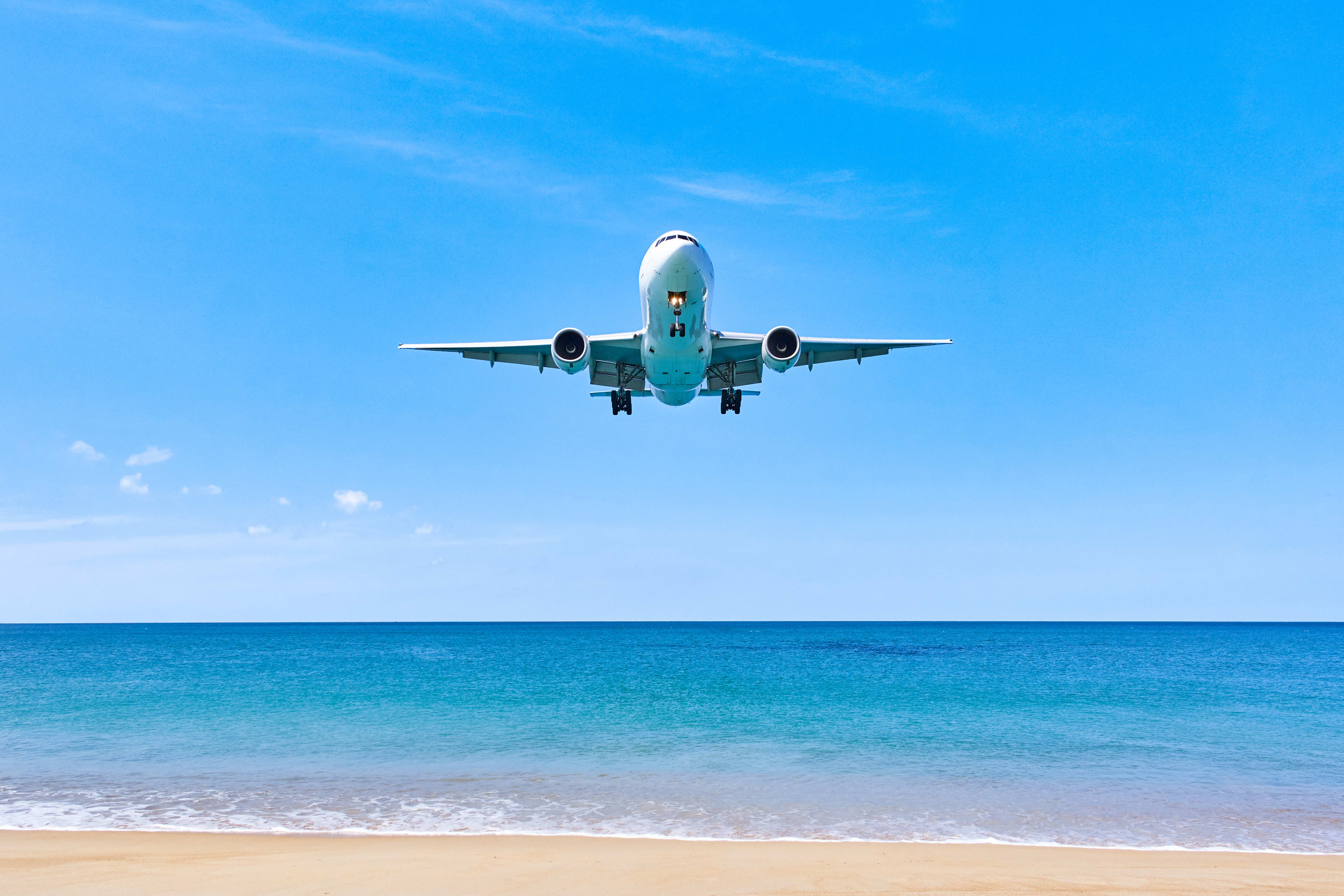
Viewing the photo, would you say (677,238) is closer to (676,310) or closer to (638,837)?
(676,310)

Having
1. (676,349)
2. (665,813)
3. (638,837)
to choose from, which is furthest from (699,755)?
(676,349)

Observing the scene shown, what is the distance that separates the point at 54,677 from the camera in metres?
57.9

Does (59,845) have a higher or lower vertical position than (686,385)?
lower

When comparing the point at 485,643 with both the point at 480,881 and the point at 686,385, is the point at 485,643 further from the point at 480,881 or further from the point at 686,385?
the point at 480,881

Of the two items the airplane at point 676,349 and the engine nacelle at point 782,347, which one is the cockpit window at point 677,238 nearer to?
the airplane at point 676,349

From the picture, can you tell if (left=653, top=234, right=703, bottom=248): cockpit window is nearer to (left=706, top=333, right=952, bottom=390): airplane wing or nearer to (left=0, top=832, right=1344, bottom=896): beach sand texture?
(left=706, top=333, right=952, bottom=390): airplane wing

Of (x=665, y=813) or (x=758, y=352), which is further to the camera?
(x=758, y=352)

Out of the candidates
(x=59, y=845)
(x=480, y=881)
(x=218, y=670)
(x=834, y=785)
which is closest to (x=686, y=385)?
(x=834, y=785)

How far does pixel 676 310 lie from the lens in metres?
19.6

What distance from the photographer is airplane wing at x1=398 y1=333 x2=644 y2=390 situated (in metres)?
23.1

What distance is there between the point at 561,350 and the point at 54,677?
5670 centimetres

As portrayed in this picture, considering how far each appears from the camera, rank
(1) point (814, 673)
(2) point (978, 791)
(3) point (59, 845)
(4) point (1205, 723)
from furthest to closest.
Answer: (1) point (814, 673) < (4) point (1205, 723) < (2) point (978, 791) < (3) point (59, 845)

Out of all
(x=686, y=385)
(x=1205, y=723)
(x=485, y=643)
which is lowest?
(x=485, y=643)

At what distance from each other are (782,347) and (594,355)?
18.2ft
